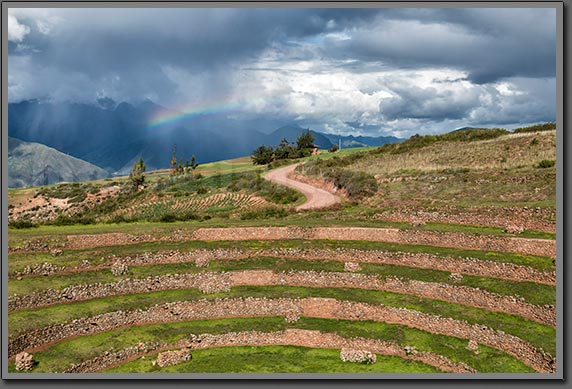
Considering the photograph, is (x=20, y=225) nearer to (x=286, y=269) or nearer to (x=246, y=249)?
(x=246, y=249)

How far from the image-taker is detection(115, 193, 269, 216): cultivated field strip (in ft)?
171

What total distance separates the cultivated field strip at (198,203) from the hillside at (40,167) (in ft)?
33.2

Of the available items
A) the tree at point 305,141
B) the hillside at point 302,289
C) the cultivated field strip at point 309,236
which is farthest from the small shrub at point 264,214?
the tree at point 305,141

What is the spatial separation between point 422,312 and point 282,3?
18250 mm

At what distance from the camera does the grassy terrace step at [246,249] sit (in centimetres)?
2909

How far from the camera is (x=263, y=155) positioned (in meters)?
126

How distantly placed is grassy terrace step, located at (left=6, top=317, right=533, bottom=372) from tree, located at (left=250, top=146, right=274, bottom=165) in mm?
98826

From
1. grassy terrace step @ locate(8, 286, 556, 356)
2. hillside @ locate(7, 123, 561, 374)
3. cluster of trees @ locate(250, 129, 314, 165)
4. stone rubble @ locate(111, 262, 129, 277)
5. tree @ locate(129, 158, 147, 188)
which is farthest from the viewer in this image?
cluster of trees @ locate(250, 129, 314, 165)

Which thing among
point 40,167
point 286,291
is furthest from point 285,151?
point 286,291

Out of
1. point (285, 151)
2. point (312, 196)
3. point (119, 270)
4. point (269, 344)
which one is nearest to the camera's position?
point (269, 344)

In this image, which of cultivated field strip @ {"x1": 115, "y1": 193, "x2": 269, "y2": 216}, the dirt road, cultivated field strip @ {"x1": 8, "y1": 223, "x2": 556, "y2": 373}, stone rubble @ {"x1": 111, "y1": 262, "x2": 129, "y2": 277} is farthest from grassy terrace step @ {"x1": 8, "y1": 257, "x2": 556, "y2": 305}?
cultivated field strip @ {"x1": 115, "y1": 193, "x2": 269, "y2": 216}

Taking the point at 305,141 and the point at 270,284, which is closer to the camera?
the point at 270,284

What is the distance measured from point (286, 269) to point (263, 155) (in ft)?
317

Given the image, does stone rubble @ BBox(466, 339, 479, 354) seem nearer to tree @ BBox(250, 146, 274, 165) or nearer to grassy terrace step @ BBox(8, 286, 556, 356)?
grassy terrace step @ BBox(8, 286, 556, 356)
